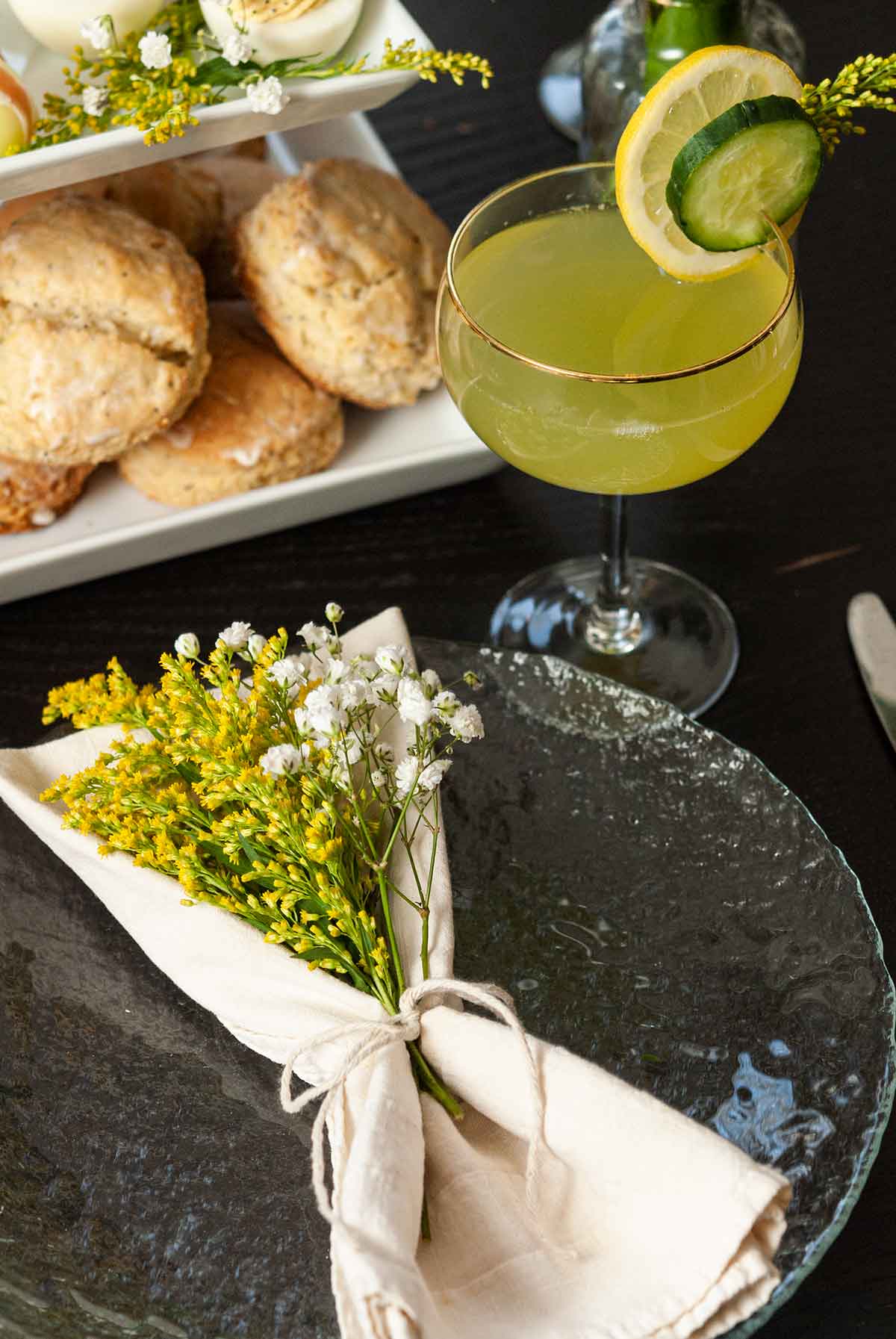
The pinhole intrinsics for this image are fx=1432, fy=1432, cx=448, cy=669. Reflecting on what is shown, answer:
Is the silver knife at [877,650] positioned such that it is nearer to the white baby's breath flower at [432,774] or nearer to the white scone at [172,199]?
the white baby's breath flower at [432,774]

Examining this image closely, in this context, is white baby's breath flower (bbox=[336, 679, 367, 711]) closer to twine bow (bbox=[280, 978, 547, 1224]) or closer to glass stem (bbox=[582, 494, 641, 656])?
twine bow (bbox=[280, 978, 547, 1224])

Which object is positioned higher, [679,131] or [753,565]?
[679,131]

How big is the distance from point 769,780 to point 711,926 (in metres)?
0.12

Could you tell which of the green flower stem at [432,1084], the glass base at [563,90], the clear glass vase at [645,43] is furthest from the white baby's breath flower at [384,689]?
the glass base at [563,90]

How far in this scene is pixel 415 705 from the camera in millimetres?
896

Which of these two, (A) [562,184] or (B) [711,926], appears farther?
(A) [562,184]

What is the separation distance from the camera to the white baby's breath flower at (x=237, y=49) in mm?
1135

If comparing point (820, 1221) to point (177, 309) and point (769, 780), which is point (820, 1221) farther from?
point (177, 309)

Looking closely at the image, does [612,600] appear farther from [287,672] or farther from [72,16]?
[72,16]

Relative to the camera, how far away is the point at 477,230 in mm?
1132

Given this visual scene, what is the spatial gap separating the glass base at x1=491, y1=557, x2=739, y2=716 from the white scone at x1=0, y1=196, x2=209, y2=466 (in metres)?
0.37

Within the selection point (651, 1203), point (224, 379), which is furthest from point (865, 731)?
point (224, 379)

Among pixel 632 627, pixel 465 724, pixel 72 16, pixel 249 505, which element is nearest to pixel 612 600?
pixel 632 627

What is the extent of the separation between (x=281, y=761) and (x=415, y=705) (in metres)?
0.09
